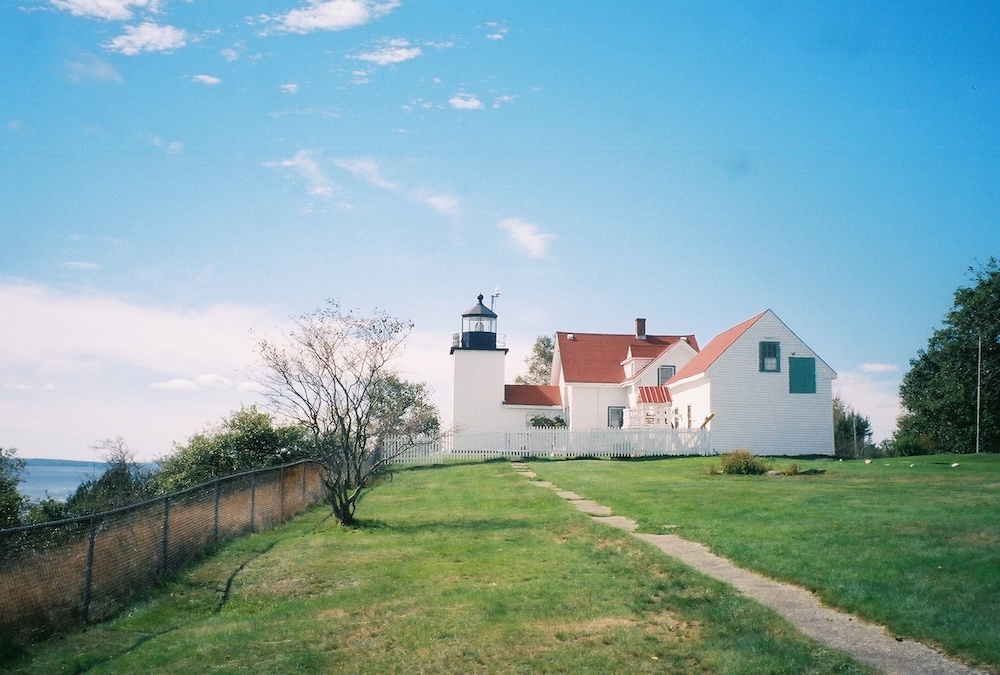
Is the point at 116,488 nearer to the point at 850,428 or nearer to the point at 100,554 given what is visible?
the point at 100,554

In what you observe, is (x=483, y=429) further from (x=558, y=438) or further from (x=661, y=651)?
(x=661, y=651)

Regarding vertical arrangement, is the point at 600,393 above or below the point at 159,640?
above

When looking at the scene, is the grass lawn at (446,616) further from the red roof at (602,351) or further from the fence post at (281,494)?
the red roof at (602,351)

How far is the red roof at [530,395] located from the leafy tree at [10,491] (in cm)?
3111

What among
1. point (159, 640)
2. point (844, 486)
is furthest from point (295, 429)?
point (159, 640)

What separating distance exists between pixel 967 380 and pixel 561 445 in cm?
2376

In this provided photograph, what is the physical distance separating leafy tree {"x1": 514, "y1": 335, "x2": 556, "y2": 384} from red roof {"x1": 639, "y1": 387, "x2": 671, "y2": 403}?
92.4 feet

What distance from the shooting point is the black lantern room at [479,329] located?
44250 millimetres

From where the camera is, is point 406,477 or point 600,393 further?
point 600,393

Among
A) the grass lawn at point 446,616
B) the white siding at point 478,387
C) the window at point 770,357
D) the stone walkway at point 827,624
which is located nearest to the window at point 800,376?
the window at point 770,357

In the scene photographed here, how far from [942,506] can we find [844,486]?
15.8ft

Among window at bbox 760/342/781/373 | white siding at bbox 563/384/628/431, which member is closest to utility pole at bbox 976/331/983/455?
window at bbox 760/342/781/373

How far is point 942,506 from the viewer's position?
1285 cm

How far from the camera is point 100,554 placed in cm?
867
